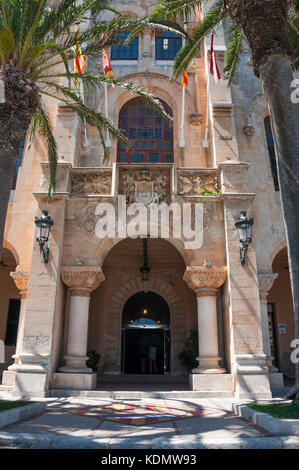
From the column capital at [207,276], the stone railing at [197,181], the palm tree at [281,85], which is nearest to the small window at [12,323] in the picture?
the column capital at [207,276]

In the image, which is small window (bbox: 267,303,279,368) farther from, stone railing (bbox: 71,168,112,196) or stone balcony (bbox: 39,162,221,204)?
stone railing (bbox: 71,168,112,196)

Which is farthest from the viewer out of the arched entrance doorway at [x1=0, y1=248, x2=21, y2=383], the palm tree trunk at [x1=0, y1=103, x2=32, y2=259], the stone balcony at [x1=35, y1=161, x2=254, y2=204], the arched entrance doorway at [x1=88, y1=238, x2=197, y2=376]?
the arched entrance doorway at [x1=0, y1=248, x2=21, y2=383]

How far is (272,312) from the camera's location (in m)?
15.6

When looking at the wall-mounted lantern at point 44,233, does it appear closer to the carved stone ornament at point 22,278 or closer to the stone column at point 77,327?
the stone column at point 77,327

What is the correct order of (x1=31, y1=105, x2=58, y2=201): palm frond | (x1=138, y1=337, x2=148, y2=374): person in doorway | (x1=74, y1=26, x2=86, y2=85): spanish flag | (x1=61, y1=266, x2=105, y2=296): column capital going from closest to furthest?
(x1=74, y1=26, x2=86, y2=85): spanish flag, (x1=31, y1=105, x2=58, y2=201): palm frond, (x1=61, y1=266, x2=105, y2=296): column capital, (x1=138, y1=337, x2=148, y2=374): person in doorway

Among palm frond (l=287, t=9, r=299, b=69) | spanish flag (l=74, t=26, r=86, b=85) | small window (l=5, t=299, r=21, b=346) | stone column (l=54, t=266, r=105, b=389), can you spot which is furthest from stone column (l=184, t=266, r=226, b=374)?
small window (l=5, t=299, r=21, b=346)

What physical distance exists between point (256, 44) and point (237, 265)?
17.8 ft

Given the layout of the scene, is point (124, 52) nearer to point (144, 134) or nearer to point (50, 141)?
point (144, 134)

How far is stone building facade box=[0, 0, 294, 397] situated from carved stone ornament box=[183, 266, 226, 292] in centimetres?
3

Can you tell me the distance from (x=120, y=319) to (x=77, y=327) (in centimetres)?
393

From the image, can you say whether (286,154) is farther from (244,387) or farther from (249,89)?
(249,89)

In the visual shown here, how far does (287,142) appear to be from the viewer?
6875 millimetres

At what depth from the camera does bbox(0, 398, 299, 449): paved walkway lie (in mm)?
4328

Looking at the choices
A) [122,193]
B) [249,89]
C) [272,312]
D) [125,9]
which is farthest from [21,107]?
[272,312]
